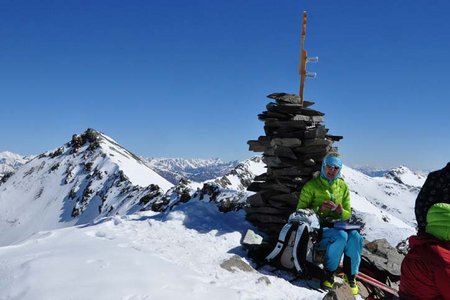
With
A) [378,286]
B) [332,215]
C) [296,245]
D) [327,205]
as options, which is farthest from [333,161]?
[378,286]

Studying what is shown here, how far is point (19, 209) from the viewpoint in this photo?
85.4 metres

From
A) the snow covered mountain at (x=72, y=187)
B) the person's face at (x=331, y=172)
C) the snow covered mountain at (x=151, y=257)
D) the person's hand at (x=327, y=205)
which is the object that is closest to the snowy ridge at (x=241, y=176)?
the snow covered mountain at (x=72, y=187)

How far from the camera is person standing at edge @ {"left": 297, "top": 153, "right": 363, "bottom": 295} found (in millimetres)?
9886

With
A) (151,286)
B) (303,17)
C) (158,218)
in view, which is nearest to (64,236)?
(158,218)

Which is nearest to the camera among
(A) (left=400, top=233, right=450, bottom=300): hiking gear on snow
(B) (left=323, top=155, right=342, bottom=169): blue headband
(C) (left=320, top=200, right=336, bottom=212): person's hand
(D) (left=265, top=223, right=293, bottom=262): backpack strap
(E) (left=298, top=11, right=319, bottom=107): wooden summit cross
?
(A) (left=400, top=233, right=450, bottom=300): hiking gear on snow

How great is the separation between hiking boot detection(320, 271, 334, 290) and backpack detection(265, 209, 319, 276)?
526 mm

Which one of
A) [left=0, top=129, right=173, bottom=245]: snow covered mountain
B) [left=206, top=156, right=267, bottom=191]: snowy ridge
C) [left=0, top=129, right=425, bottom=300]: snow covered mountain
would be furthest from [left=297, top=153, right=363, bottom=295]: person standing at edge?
[left=206, top=156, right=267, bottom=191]: snowy ridge

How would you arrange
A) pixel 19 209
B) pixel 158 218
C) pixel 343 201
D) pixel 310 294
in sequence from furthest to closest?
1. pixel 19 209
2. pixel 158 218
3. pixel 343 201
4. pixel 310 294

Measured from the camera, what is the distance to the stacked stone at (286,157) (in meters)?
13.2

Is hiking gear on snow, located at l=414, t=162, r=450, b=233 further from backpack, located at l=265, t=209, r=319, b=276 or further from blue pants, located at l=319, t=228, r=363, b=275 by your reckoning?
backpack, located at l=265, t=209, r=319, b=276

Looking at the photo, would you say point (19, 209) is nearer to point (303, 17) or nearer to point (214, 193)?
point (214, 193)

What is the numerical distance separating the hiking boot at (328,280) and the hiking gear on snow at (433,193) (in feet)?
7.59

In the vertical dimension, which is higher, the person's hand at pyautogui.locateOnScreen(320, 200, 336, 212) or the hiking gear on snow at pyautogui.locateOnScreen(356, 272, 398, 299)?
the person's hand at pyautogui.locateOnScreen(320, 200, 336, 212)

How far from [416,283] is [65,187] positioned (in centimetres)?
9249
